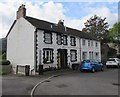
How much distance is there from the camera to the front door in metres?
22.4

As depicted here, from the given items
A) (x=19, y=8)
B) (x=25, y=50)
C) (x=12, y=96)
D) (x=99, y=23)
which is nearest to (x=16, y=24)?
(x=19, y=8)

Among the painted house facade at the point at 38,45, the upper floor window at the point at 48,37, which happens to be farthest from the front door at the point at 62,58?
the upper floor window at the point at 48,37

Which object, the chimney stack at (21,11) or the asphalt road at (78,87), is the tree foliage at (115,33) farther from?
the asphalt road at (78,87)

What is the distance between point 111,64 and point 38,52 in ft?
45.6

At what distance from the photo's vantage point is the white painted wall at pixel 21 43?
19.6 m

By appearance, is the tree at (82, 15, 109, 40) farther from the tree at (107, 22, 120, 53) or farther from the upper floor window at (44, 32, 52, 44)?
the upper floor window at (44, 32, 52, 44)

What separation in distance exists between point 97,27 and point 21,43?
124ft

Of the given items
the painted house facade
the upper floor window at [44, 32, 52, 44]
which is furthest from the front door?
the upper floor window at [44, 32, 52, 44]

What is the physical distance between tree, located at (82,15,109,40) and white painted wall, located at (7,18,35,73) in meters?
33.7

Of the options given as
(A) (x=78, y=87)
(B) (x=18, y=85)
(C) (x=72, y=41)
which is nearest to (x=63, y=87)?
(A) (x=78, y=87)

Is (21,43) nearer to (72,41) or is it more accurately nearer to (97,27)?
(72,41)

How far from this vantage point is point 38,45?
19453mm

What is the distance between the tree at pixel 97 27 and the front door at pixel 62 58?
30.1 meters

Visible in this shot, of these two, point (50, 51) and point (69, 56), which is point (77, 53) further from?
point (50, 51)
